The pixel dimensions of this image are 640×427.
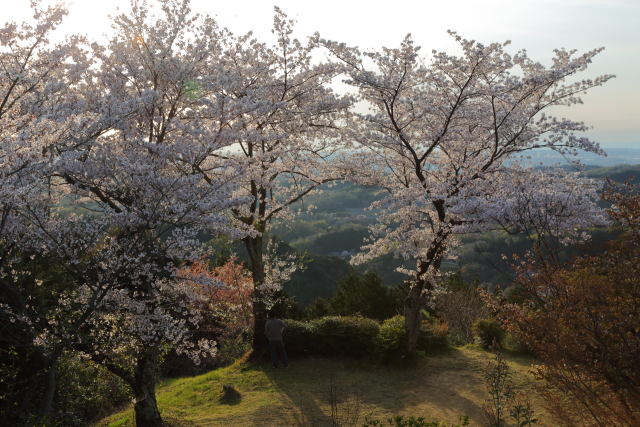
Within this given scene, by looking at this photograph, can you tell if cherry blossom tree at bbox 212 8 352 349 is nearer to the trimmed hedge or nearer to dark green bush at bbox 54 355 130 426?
the trimmed hedge

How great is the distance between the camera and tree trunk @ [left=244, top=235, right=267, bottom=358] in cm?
1339

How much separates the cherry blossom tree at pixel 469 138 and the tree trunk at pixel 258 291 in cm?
344

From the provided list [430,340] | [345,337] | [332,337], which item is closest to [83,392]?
[332,337]

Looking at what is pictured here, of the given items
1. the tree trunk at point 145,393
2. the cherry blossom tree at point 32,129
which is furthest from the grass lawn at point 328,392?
the cherry blossom tree at point 32,129

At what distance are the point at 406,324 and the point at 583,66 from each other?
26.9 feet

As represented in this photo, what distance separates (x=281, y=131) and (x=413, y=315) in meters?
6.52

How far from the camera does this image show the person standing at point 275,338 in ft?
41.5

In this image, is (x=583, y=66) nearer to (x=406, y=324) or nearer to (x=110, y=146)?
(x=406, y=324)

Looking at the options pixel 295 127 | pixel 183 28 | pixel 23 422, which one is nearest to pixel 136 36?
pixel 183 28

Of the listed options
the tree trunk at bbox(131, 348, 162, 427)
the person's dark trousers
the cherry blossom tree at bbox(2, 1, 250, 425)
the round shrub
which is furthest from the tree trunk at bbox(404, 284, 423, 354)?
the tree trunk at bbox(131, 348, 162, 427)

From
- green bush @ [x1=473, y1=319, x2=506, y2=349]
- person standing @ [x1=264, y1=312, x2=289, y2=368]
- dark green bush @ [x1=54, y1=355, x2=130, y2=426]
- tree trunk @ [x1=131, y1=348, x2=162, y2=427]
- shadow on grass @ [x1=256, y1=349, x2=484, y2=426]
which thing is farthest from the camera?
green bush @ [x1=473, y1=319, x2=506, y2=349]

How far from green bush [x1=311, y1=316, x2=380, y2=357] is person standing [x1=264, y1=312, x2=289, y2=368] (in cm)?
107

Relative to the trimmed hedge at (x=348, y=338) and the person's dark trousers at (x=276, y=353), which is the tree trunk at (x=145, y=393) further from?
the trimmed hedge at (x=348, y=338)

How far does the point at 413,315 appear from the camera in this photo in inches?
512
